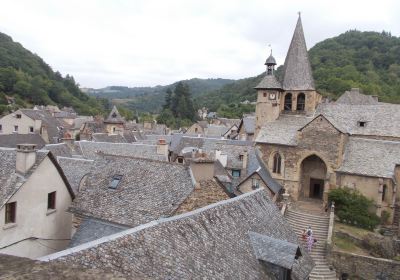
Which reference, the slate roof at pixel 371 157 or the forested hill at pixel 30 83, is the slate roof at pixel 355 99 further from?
the forested hill at pixel 30 83

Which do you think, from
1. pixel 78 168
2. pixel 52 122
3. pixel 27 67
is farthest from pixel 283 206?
pixel 27 67

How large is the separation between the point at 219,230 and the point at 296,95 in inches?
1284

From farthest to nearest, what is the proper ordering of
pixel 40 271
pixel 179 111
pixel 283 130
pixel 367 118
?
pixel 179 111 < pixel 283 130 < pixel 367 118 < pixel 40 271

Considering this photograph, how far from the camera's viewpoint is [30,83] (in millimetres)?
139250

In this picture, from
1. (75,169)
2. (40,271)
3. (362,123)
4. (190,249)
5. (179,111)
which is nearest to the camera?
(40,271)

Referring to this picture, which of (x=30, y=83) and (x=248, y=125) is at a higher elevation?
(x=30, y=83)

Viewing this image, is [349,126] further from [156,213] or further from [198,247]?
[198,247]

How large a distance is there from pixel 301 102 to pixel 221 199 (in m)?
28.0

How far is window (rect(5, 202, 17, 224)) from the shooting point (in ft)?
52.8

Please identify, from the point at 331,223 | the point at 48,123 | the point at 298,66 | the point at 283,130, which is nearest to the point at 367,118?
the point at 283,130

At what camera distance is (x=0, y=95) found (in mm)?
116438

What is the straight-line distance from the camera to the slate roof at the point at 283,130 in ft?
125

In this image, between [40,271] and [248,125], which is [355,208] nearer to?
[40,271]

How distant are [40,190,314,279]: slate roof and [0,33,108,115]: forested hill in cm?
10206
